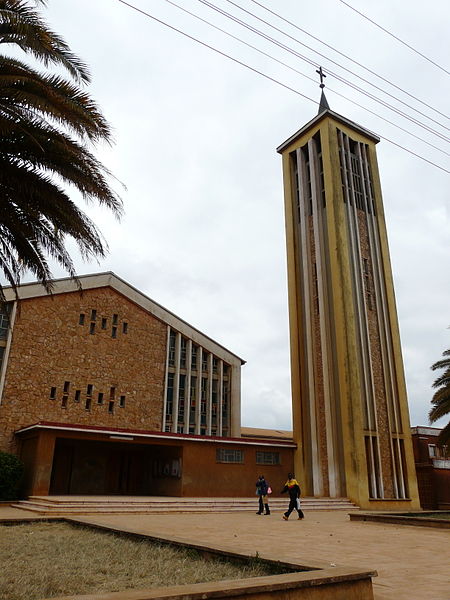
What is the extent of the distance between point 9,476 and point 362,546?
51.2 feet

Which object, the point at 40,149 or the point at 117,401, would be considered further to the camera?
the point at 117,401

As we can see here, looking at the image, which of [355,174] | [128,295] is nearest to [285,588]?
[128,295]

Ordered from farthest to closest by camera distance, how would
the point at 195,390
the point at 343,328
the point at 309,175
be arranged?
the point at 195,390 < the point at 309,175 < the point at 343,328

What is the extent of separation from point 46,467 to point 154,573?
1513 centimetres

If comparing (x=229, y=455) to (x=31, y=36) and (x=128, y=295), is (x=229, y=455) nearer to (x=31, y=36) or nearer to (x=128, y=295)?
(x=128, y=295)

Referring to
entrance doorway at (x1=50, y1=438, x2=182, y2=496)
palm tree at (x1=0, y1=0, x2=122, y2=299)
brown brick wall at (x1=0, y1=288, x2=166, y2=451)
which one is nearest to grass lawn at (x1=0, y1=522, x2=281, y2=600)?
palm tree at (x1=0, y1=0, x2=122, y2=299)

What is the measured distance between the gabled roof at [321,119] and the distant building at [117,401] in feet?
44.2

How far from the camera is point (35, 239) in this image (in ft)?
30.9

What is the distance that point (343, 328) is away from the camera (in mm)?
24766

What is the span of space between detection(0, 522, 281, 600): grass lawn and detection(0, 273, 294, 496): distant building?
40.5ft

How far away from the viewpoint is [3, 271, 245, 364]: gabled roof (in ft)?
84.7

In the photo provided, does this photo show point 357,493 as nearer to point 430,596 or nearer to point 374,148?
point 430,596

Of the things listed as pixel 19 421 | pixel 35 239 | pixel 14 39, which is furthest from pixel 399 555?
pixel 19 421

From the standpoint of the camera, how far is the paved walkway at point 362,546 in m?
5.62
